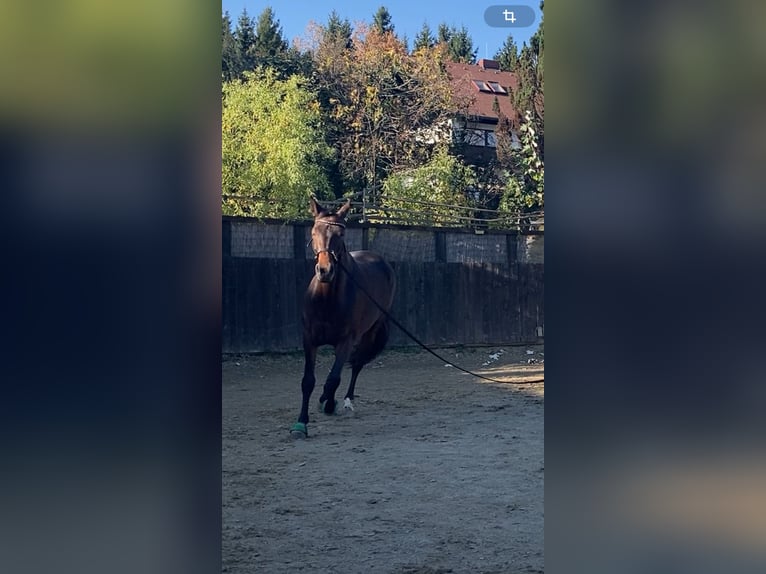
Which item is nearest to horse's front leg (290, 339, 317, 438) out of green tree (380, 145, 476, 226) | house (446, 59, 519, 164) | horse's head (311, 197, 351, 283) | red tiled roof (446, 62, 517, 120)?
horse's head (311, 197, 351, 283)

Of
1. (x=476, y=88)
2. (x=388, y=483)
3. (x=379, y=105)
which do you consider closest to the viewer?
(x=388, y=483)

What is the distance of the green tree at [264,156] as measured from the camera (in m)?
10.4

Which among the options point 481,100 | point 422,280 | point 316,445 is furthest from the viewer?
point 481,100

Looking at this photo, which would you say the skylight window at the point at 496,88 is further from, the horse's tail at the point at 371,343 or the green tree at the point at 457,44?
the horse's tail at the point at 371,343

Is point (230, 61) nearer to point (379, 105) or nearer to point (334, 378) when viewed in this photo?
point (379, 105)

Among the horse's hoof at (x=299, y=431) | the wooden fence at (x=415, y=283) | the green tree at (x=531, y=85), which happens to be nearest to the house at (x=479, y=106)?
the green tree at (x=531, y=85)

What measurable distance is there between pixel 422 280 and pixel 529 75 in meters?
4.67

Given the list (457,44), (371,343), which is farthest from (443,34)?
(371,343)

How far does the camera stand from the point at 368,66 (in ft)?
43.4

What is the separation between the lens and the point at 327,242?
587cm

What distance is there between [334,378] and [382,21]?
13871 millimetres
